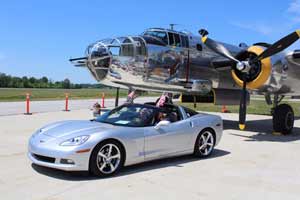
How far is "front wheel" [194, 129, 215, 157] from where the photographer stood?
314 inches

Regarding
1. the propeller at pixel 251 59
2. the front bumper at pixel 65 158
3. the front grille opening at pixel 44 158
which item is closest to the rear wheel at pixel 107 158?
the front bumper at pixel 65 158

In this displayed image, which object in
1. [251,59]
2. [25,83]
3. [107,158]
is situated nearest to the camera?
[107,158]

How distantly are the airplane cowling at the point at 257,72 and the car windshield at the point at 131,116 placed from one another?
5880 mm

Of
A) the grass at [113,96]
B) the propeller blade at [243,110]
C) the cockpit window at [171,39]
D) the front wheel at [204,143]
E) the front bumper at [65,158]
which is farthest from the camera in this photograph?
the grass at [113,96]

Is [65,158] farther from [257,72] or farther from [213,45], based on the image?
[213,45]

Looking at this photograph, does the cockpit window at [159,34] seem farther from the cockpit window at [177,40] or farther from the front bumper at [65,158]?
the front bumper at [65,158]

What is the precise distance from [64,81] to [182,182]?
5269 inches

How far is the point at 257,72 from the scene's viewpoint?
12.2 m

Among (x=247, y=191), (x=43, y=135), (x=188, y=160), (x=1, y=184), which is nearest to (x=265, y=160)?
(x=188, y=160)

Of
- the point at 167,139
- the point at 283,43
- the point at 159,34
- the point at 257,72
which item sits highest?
the point at 159,34

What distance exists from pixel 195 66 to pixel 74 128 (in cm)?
775

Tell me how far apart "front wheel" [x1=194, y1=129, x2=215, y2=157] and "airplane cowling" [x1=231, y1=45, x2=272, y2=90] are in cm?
463

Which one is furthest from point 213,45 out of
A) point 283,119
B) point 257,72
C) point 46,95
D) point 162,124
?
point 46,95

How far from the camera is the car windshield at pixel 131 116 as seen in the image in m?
7.04
